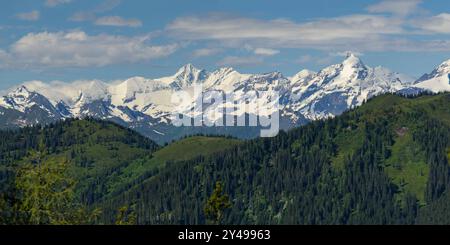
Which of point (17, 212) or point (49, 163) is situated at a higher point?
point (49, 163)

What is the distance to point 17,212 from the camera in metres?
70.6
